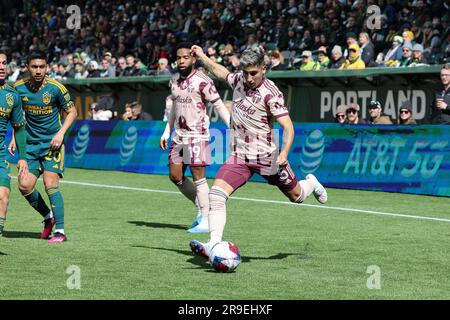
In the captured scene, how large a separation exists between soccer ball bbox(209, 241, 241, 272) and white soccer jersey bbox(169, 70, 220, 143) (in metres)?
3.58

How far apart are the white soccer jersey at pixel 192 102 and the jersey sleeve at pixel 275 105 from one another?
2817mm

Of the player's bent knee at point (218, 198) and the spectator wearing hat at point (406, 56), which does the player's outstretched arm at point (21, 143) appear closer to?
the player's bent knee at point (218, 198)

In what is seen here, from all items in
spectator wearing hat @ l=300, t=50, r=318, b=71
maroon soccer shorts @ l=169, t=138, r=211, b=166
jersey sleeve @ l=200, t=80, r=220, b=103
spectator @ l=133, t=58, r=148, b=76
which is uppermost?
jersey sleeve @ l=200, t=80, r=220, b=103

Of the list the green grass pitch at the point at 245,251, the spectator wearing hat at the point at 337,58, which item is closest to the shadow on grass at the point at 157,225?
the green grass pitch at the point at 245,251

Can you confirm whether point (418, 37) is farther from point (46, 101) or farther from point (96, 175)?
point (46, 101)

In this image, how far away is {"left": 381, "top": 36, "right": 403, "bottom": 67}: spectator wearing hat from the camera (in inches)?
878

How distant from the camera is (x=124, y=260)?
10.2 meters

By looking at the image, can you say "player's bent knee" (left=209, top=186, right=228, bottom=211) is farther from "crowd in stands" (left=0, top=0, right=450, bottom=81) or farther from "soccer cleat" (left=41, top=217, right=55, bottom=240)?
"crowd in stands" (left=0, top=0, right=450, bottom=81)

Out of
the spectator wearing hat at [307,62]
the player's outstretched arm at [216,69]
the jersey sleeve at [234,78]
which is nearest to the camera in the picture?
the jersey sleeve at [234,78]

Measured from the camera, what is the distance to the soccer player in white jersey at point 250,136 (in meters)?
9.82

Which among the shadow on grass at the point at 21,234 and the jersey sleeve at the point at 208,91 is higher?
the jersey sleeve at the point at 208,91

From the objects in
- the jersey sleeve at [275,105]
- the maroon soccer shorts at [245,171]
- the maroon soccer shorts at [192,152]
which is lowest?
the maroon soccer shorts at [192,152]

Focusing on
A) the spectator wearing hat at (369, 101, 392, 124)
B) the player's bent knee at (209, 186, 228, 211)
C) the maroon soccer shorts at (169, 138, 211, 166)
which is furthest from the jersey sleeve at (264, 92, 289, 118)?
the spectator wearing hat at (369, 101, 392, 124)

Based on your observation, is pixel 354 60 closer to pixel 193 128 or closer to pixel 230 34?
pixel 230 34
